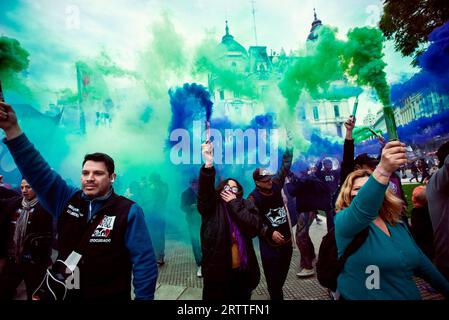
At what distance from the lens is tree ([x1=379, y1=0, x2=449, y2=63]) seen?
19.6ft

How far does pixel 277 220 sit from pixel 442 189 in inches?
67.7

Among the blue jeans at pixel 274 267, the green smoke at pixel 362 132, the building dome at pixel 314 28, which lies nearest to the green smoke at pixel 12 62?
the blue jeans at pixel 274 267

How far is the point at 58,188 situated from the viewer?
1872 mm

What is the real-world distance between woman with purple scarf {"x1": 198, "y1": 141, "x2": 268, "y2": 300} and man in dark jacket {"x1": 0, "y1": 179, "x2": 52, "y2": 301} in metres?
2.01

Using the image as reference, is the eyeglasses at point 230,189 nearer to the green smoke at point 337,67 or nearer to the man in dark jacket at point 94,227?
the man in dark jacket at point 94,227

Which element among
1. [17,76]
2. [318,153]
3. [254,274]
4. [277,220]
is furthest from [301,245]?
[17,76]

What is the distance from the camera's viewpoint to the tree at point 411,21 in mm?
5965

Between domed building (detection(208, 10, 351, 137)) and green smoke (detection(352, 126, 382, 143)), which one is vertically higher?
domed building (detection(208, 10, 351, 137))

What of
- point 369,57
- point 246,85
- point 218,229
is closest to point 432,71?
point 369,57

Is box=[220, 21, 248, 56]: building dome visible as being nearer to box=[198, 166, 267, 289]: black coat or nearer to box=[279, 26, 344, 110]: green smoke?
box=[279, 26, 344, 110]: green smoke

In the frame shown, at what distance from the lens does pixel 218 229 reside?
251 centimetres

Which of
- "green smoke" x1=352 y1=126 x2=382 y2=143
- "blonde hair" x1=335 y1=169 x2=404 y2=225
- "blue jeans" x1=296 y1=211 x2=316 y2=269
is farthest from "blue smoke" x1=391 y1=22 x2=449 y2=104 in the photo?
"blonde hair" x1=335 y1=169 x2=404 y2=225

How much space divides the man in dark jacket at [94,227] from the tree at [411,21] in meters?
7.47

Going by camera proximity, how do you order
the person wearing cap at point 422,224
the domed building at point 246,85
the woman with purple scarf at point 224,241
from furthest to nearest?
the domed building at point 246,85
the person wearing cap at point 422,224
the woman with purple scarf at point 224,241
